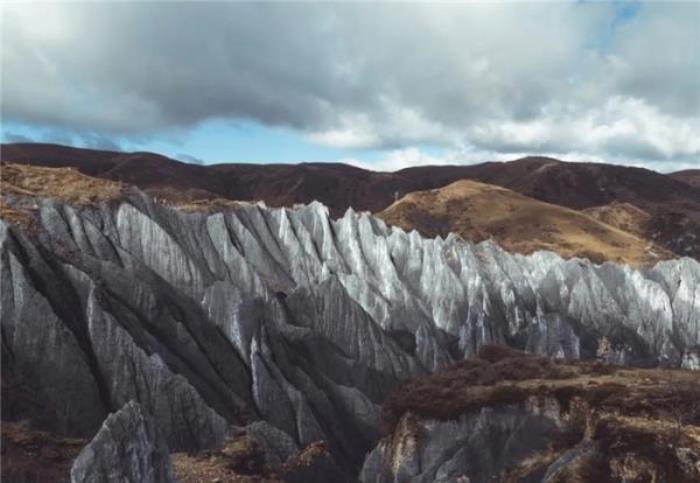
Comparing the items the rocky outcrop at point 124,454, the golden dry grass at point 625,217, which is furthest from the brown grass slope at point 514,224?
the rocky outcrop at point 124,454

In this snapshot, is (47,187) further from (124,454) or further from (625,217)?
(625,217)

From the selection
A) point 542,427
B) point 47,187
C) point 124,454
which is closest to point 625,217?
point 47,187

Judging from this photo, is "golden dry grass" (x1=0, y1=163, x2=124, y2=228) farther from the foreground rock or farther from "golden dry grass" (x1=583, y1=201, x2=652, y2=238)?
Result: "golden dry grass" (x1=583, y1=201, x2=652, y2=238)

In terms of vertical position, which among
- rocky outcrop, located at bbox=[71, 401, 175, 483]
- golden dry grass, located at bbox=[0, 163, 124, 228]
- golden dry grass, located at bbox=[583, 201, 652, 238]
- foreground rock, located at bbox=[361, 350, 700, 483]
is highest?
golden dry grass, located at bbox=[583, 201, 652, 238]

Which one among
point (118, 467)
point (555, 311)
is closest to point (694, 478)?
point (118, 467)

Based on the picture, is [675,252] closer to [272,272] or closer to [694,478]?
[272,272]

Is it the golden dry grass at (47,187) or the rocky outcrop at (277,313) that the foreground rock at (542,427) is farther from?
the golden dry grass at (47,187)

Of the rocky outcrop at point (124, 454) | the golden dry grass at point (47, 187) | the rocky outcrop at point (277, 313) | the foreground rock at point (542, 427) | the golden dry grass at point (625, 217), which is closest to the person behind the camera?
the rocky outcrop at point (124, 454)

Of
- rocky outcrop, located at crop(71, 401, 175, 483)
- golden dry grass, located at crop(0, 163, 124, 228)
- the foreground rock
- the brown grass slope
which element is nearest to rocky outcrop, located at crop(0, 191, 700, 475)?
golden dry grass, located at crop(0, 163, 124, 228)

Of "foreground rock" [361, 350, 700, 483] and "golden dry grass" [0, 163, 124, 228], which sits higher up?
"golden dry grass" [0, 163, 124, 228]
